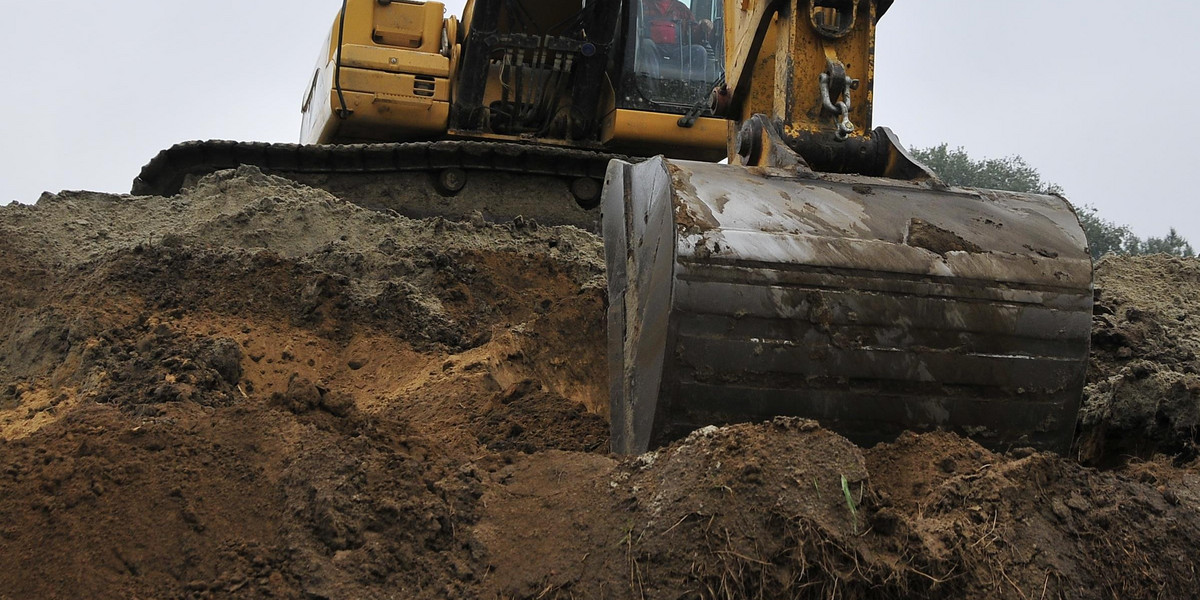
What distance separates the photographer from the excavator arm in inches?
117

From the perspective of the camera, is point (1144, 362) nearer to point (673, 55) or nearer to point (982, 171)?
point (673, 55)

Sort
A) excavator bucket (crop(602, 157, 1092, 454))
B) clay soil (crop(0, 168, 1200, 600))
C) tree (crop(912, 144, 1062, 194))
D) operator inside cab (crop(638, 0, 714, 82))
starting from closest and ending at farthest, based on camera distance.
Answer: clay soil (crop(0, 168, 1200, 600)), excavator bucket (crop(602, 157, 1092, 454)), operator inside cab (crop(638, 0, 714, 82)), tree (crop(912, 144, 1062, 194))

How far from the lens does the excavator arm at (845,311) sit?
2.96 metres

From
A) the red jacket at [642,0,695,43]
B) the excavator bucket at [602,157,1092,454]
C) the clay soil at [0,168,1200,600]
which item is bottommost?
the clay soil at [0,168,1200,600]

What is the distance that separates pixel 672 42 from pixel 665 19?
15 cm

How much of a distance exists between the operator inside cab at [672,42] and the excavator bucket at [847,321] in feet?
14.8

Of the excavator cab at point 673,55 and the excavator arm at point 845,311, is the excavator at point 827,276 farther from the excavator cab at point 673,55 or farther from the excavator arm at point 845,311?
the excavator cab at point 673,55

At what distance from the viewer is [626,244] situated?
135 inches

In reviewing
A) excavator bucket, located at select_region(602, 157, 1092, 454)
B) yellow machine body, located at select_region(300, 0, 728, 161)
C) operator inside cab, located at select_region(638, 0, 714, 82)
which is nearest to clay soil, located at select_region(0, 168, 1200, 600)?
excavator bucket, located at select_region(602, 157, 1092, 454)

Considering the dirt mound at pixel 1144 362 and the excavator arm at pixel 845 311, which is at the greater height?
the excavator arm at pixel 845 311

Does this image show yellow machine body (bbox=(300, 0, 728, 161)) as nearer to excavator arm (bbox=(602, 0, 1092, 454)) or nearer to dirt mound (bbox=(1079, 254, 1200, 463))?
dirt mound (bbox=(1079, 254, 1200, 463))

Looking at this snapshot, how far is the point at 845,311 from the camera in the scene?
2988 millimetres

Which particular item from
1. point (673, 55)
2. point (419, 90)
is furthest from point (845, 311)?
point (419, 90)

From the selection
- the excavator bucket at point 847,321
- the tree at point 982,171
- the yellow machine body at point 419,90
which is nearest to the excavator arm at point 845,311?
the excavator bucket at point 847,321
